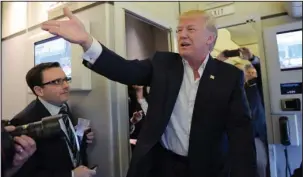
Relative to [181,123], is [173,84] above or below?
above

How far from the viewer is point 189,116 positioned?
883mm

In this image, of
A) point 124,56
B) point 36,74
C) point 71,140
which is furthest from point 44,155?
point 124,56

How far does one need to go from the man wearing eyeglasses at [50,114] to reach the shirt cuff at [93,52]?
0.23 m

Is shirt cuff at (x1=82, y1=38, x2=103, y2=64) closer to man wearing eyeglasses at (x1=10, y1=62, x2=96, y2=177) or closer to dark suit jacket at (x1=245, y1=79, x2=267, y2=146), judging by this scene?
man wearing eyeglasses at (x1=10, y1=62, x2=96, y2=177)

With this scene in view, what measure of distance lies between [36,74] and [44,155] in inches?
11.8

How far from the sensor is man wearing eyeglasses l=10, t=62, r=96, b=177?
850 mm

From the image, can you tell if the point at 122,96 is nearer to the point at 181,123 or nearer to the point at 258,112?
the point at 181,123

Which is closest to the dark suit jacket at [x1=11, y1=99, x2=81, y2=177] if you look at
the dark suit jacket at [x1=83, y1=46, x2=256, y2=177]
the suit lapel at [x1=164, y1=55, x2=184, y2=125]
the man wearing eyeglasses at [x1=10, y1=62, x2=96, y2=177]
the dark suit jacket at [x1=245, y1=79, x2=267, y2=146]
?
the man wearing eyeglasses at [x1=10, y1=62, x2=96, y2=177]

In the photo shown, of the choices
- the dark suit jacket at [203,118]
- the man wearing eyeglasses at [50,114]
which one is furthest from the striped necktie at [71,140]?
the dark suit jacket at [203,118]

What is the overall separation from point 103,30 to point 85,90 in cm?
27

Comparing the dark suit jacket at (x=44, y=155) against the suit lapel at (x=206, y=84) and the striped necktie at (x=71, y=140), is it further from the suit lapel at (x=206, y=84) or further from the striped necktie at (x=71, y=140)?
the suit lapel at (x=206, y=84)

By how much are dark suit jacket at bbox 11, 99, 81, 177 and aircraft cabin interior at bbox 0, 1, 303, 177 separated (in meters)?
0.05

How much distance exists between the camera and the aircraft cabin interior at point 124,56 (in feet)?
3.31

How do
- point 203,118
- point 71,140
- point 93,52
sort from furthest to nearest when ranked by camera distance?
point 71,140 → point 203,118 → point 93,52
